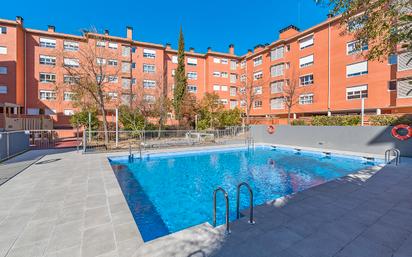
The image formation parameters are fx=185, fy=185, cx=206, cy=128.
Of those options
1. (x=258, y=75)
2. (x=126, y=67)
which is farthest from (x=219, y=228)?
(x=258, y=75)

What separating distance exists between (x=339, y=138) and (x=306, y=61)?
1628 cm

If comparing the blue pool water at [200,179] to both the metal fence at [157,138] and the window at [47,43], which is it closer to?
the metal fence at [157,138]

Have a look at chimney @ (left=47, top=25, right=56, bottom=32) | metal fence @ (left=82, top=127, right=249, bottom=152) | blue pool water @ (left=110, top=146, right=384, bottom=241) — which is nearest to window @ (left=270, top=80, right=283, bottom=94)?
metal fence @ (left=82, top=127, right=249, bottom=152)

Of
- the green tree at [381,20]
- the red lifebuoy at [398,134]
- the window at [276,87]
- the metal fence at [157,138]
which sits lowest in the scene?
the metal fence at [157,138]

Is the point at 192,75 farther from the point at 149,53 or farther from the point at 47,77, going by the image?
the point at 47,77

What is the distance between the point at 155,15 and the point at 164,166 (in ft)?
77.3

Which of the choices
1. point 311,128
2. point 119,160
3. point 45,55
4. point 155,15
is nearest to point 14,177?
point 119,160

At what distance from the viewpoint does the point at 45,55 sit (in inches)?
1030

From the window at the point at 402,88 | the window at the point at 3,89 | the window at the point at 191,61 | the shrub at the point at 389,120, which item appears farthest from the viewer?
the window at the point at 191,61

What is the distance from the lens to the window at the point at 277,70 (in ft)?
97.1

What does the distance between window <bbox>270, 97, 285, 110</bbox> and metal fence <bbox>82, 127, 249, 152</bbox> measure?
12218mm

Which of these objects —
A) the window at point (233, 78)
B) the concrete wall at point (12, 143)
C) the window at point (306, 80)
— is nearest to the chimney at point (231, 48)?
the window at point (233, 78)

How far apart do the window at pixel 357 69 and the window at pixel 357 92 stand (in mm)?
1554

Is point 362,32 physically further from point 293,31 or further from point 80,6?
point 293,31
